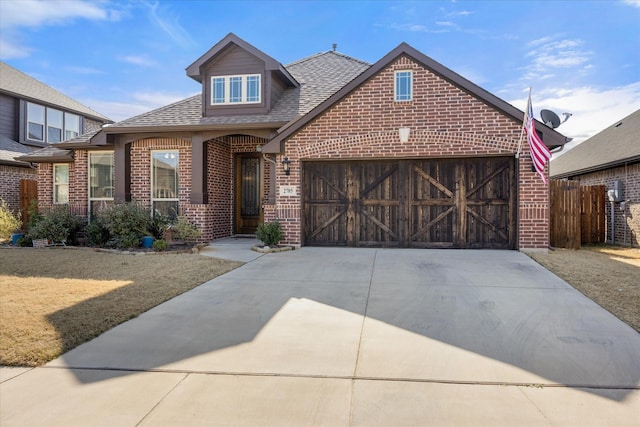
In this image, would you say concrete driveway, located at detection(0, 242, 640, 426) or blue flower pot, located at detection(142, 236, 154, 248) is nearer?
concrete driveway, located at detection(0, 242, 640, 426)

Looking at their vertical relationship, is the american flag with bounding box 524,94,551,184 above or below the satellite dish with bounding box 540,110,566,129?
below

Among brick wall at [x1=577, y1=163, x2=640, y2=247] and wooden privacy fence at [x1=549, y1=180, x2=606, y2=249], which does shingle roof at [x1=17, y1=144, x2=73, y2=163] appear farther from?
brick wall at [x1=577, y1=163, x2=640, y2=247]

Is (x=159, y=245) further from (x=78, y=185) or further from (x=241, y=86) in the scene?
(x=241, y=86)

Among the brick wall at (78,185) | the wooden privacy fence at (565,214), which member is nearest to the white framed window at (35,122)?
the brick wall at (78,185)

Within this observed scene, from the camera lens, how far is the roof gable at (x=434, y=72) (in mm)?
9617

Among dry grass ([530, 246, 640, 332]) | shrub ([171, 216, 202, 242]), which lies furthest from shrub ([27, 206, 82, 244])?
dry grass ([530, 246, 640, 332])

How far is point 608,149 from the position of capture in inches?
607

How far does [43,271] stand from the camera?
7895 mm

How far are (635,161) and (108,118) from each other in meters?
27.6

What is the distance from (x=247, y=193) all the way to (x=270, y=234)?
13.1 feet

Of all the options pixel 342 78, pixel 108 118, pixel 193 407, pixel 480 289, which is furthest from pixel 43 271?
pixel 108 118

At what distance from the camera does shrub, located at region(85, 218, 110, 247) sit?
435 inches

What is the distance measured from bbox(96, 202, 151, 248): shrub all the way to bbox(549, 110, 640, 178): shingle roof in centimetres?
1397

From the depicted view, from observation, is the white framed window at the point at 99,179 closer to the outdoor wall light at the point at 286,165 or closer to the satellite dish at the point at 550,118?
the outdoor wall light at the point at 286,165
